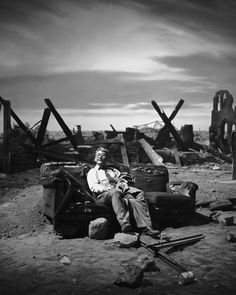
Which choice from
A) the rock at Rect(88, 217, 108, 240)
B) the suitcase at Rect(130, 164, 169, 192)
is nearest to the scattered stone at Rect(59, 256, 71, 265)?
the rock at Rect(88, 217, 108, 240)

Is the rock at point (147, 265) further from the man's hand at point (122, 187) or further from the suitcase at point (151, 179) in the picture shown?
the suitcase at point (151, 179)

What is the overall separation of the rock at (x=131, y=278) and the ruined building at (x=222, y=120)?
13.4m

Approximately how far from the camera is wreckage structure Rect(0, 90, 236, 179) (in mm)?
10352

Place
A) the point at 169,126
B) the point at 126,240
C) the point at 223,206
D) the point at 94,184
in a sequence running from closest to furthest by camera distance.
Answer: the point at 126,240
the point at 94,184
the point at 223,206
the point at 169,126

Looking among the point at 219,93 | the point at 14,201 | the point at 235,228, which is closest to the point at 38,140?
the point at 14,201

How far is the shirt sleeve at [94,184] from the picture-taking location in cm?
521

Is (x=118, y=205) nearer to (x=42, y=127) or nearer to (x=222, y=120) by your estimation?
(x=42, y=127)

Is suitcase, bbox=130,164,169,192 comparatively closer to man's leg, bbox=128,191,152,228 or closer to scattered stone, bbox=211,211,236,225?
man's leg, bbox=128,191,152,228

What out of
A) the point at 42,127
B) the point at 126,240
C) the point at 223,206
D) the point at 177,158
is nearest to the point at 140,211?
the point at 126,240

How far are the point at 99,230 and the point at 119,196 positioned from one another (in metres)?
0.62

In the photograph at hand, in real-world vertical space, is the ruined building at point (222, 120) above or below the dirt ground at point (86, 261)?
above

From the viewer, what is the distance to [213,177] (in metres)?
10.1

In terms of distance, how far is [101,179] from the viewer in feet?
17.6

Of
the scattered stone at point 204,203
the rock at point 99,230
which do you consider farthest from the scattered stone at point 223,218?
the rock at point 99,230
